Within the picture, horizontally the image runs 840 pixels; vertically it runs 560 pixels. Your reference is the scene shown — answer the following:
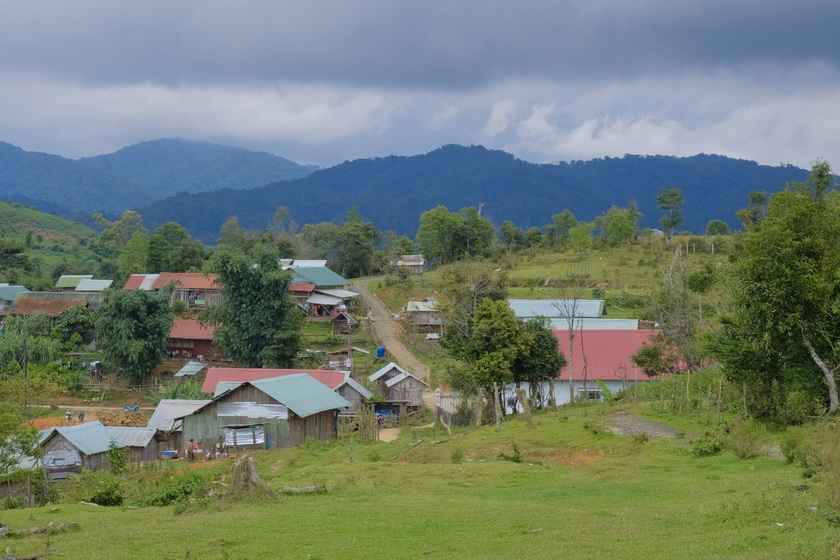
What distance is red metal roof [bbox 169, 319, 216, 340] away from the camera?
56.4 m

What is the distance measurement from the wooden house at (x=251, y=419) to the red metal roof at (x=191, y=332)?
77.1 feet

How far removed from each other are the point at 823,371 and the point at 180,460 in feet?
76.3

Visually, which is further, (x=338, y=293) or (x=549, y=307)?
(x=338, y=293)

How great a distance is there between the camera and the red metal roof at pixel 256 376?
39.4 meters

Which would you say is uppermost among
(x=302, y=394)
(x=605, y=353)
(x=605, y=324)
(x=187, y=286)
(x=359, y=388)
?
(x=187, y=286)

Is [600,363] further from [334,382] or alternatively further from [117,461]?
[117,461]

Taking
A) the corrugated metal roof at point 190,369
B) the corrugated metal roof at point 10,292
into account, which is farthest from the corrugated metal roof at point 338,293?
the corrugated metal roof at point 10,292

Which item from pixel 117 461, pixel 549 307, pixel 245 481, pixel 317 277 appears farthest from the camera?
pixel 317 277

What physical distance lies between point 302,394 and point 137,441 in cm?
675

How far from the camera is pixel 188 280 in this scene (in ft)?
222

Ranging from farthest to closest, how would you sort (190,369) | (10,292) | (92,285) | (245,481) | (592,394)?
(92,285)
(10,292)
(190,369)
(592,394)
(245,481)

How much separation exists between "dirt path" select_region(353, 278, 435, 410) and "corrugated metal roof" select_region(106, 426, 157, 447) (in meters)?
15.3

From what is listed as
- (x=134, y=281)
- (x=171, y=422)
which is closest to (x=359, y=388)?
(x=171, y=422)

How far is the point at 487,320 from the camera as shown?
104ft
